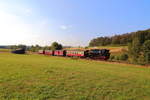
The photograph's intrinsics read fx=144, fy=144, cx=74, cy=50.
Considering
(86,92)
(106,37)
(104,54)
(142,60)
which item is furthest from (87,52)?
(106,37)

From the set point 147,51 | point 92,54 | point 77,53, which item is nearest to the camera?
point 147,51

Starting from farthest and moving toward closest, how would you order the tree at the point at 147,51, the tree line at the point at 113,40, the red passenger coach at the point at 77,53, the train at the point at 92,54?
the tree line at the point at 113,40 → the red passenger coach at the point at 77,53 → the train at the point at 92,54 → the tree at the point at 147,51

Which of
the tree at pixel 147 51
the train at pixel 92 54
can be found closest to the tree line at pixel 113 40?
the train at pixel 92 54

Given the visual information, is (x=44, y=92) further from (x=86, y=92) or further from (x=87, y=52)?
(x=87, y=52)

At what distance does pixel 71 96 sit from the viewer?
7520mm

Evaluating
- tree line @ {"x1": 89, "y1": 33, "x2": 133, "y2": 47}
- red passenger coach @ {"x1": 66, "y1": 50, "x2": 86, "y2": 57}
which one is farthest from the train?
tree line @ {"x1": 89, "y1": 33, "x2": 133, "y2": 47}

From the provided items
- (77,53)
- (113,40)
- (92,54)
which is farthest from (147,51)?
(113,40)

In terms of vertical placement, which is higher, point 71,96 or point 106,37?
point 106,37

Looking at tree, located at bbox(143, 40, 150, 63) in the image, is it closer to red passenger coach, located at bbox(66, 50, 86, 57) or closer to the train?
the train

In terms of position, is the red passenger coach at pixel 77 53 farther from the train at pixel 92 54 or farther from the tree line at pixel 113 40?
the tree line at pixel 113 40

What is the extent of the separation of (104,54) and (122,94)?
29389mm

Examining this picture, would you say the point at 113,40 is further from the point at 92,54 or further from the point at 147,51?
the point at 147,51

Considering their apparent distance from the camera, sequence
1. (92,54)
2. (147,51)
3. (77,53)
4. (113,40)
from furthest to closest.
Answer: (113,40), (77,53), (92,54), (147,51)

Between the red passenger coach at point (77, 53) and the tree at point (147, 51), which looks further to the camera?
the red passenger coach at point (77, 53)
